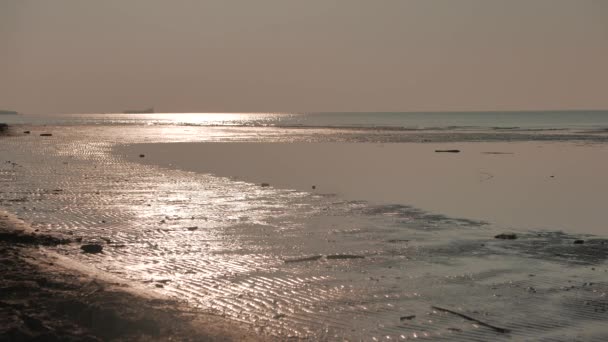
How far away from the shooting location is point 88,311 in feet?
31.6

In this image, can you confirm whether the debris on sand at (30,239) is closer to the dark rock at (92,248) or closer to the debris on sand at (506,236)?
the dark rock at (92,248)

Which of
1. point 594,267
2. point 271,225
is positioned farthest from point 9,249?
point 594,267

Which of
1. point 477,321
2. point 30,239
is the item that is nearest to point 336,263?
point 477,321

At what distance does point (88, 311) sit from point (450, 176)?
26.8m

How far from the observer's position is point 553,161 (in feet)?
143

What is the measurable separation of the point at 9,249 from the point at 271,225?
7.52 meters

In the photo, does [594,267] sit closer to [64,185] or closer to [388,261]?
[388,261]

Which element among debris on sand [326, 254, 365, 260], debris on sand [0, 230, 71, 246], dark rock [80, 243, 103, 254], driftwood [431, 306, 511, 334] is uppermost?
debris on sand [0, 230, 71, 246]

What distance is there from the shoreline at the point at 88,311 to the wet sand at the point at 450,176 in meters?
12.0

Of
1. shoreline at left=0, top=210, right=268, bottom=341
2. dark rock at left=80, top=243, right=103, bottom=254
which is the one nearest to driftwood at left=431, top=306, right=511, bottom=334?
shoreline at left=0, top=210, right=268, bottom=341

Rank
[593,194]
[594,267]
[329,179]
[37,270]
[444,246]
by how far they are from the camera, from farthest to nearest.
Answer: [329,179] → [593,194] → [444,246] → [594,267] → [37,270]

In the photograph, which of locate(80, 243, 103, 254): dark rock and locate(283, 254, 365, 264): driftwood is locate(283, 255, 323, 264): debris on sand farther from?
locate(80, 243, 103, 254): dark rock

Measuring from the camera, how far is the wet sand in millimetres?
22344

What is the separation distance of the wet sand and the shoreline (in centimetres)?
1203
